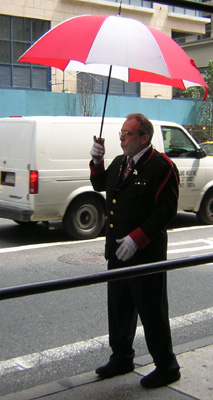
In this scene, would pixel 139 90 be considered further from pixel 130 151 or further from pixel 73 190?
pixel 130 151

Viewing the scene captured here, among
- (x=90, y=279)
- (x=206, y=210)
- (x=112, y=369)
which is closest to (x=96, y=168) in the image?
(x=112, y=369)

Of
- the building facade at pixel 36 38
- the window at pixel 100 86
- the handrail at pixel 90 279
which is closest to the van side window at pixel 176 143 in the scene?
the handrail at pixel 90 279

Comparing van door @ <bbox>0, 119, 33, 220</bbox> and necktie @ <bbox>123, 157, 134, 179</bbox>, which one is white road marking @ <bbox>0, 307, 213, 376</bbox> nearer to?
necktie @ <bbox>123, 157, 134, 179</bbox>

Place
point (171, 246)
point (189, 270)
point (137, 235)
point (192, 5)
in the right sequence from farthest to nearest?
point (171, 246) → point (189, 270) → point (137, 235) → point (192, 5)

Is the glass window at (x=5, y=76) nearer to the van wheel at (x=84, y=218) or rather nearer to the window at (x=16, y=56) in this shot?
the window at (x=16, y=56)

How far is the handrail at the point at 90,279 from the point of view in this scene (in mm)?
2317

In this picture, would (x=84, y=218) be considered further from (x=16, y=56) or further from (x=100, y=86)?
(x=100, y=86)

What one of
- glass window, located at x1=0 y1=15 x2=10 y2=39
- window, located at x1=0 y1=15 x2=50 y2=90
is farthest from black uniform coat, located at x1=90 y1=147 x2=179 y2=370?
glass window, located at x1=0 y1=15 x2=10 y2=39

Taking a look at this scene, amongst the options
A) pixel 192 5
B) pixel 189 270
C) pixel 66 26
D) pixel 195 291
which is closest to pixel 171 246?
pixel 189 270

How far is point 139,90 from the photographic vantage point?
32.9 meters

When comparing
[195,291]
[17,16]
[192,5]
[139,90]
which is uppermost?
[17,16]

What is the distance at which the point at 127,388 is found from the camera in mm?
3658

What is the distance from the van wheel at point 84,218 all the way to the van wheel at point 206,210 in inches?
95.1

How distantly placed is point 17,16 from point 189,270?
24.2 meters
